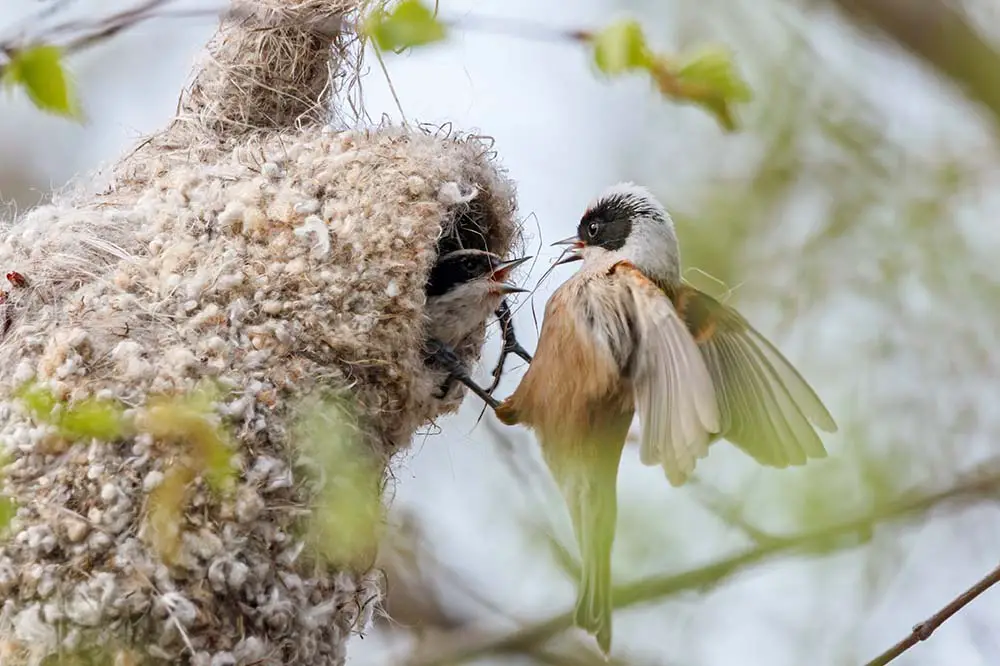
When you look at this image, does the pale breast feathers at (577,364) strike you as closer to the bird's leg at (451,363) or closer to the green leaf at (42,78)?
the bird's leg at (451,363)

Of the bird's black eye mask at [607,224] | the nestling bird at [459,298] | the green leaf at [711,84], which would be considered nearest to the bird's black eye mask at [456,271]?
the nestling bird at [459,298]

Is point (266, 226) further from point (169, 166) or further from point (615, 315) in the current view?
point (615, 315)

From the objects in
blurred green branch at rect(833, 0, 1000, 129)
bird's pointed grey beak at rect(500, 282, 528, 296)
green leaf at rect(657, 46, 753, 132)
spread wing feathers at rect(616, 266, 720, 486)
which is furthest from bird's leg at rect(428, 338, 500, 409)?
blurred green branch at rect(833, 0, 1000, 129)

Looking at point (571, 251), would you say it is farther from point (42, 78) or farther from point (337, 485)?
point (42, 78)

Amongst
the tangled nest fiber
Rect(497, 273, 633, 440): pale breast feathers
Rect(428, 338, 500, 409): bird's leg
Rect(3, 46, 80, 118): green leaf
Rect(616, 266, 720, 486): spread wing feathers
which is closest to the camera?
Rect(3, 46, 80, 118): green leaf

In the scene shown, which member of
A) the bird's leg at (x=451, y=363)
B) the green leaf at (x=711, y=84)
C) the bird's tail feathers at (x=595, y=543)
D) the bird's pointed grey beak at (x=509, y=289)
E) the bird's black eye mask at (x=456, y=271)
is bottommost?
the bird's tail feathers at (x=595, y=543)

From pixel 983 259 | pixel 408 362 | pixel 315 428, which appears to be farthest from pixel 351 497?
pixel 983 259

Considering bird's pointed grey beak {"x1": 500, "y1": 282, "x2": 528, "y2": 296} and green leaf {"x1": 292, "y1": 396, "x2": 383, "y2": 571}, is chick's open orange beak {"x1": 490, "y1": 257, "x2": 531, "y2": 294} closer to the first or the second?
bird's pointed grey beak {"x1": 500, "y1": 282, "x2": 528, "y2": 296}
